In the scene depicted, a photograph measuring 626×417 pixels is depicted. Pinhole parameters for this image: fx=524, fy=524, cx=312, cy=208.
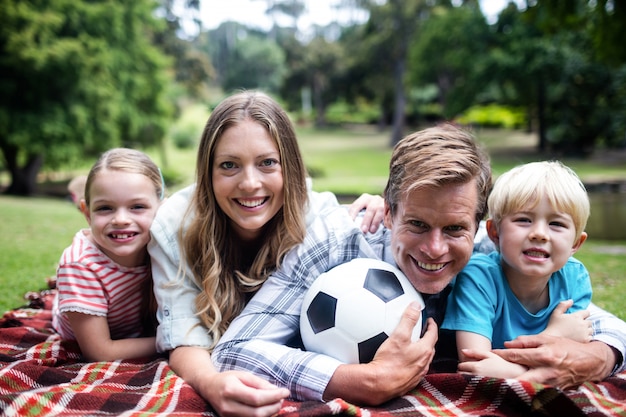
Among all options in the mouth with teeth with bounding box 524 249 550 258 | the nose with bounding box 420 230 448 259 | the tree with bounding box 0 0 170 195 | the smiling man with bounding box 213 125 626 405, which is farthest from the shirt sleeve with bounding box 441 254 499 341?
the tree with bounding box 0 0 170 195

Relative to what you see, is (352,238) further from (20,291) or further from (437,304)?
(20,291)

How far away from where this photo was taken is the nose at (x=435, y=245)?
7.93 ft

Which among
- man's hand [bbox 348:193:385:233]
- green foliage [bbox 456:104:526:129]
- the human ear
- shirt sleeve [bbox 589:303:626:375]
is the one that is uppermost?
man's hand [bbox 348:193:385:233]

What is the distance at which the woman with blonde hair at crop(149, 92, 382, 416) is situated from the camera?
2.69 meters

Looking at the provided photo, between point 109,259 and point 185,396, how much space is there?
3.33 feet

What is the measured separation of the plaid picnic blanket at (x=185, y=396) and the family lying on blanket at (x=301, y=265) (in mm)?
81

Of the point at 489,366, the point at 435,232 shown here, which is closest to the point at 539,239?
the point at 435,232

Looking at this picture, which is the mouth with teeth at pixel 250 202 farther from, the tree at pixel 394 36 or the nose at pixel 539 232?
the tree at pixel 394 36

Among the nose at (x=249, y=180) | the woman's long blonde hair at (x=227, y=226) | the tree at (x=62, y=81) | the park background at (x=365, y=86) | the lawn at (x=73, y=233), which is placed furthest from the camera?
the tree at (x=62, y=81)

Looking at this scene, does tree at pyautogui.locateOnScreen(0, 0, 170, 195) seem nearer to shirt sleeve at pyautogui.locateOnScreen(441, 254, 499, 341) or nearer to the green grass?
the green grass

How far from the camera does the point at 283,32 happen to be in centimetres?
7456

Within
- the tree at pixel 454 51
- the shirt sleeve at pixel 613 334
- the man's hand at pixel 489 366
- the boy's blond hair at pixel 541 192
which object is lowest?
the shirt sleeve at pixel 613 334

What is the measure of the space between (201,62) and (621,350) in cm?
3329

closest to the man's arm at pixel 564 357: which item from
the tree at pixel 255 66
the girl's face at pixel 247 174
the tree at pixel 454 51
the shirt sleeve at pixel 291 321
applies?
the shirt sleeve at pixel 291 321
